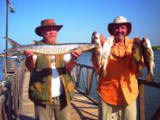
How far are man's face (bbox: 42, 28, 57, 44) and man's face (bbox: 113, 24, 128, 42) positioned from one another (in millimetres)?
1042

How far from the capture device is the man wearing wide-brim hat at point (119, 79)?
3.58m

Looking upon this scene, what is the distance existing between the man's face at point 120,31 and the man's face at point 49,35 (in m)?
1.04

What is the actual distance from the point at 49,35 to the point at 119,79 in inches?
55.3

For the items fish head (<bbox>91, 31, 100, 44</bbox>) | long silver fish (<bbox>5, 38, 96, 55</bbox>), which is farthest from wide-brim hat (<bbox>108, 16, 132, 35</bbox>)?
long silver fish (<bbox>5, 38, 96, 55</bbox>)

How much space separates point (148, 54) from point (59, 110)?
1.75 metres

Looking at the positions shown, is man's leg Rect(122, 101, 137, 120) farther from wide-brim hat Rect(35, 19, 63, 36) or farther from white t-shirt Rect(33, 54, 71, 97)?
wide-brim hat Rect(35, 19, 63, 36)

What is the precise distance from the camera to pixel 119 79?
3.60m

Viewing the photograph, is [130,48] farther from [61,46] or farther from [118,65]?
[61,46]

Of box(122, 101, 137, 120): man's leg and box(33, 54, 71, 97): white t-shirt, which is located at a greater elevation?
box(33, 54, 71, 97): white t-shirt

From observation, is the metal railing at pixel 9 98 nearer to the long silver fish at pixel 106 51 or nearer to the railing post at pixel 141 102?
the long silver fish at pixel 106 51

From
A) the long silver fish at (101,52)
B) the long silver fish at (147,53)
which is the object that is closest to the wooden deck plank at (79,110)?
the long silver fish at (101,52)

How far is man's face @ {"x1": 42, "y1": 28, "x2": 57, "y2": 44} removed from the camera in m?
3.59

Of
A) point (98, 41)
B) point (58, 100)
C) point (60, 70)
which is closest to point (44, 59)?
point (60, 70)

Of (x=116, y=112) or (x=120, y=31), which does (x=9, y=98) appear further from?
(x=120, y=31)
